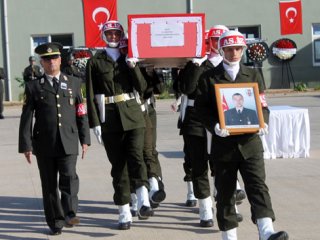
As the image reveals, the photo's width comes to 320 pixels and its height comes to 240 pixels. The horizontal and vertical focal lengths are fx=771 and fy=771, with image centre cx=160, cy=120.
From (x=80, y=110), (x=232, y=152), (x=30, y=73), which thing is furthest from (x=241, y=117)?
(x=30, y=73)

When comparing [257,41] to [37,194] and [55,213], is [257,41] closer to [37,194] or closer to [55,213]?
[37,194]

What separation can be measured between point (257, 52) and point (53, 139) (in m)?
22.8

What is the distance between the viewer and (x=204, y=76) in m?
6.42

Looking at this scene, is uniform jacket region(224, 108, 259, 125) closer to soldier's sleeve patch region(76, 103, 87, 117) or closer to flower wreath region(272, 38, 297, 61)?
soldier's sleeve patch region(76, 103, 87, 117)

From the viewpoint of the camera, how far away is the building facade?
30.2m

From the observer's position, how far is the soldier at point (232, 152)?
627cm

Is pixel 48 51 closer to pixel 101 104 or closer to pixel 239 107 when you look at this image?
pixel 101 104

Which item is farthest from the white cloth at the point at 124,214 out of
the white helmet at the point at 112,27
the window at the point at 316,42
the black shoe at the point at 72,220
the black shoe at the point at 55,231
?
the window at the point at 316,42

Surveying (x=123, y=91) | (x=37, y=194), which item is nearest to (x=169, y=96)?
(x=37, y=194)

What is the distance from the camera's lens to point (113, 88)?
7.70 metres

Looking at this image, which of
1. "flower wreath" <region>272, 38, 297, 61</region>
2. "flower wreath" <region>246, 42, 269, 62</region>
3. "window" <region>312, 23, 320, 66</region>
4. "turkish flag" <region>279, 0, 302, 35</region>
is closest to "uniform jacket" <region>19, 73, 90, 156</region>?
"turkish flag" <region>279, 0, 302, 35</region>

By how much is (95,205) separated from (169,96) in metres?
19.2

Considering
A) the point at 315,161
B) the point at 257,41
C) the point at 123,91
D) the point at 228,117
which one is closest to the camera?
the point at 228,117

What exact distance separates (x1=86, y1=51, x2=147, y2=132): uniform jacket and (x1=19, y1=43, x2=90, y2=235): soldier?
23 cm
